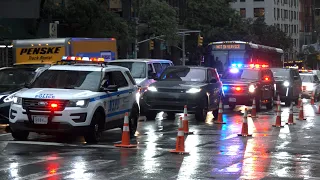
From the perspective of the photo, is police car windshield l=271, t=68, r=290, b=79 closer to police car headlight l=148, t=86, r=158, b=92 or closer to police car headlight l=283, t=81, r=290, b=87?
police car headlight l=283, t=81, r=290, b=87

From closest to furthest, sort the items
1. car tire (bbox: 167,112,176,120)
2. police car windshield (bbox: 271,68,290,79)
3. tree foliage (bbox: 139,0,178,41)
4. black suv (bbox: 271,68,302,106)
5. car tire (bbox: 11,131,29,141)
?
1. car tire (bbox: 11,131,29,141)
2. car tire (bbox: 167,112,176,120)
3. black suv (bbox: 271,68,302,106)
4. police car windshield (bbox: 271,68,290,79)
5. tree foliage (bbox: 139,0,178,41)

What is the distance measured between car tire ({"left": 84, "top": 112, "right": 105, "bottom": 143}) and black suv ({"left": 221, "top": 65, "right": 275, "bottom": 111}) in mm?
12707

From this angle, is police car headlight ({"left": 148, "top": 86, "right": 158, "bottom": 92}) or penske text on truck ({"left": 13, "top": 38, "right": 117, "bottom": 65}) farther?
penske text on truck ({"left": 13, "top": 38, "right": 117, "bottom": 65})

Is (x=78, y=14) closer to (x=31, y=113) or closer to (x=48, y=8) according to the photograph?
(x=48, y=8)

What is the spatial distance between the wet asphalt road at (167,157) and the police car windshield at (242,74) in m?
10.1

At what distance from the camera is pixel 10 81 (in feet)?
61.0

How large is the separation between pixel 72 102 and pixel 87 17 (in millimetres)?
28827

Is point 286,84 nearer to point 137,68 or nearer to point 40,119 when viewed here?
point 137,68

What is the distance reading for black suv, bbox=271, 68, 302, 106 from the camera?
105 feet

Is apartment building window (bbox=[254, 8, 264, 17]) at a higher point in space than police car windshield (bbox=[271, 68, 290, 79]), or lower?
higher

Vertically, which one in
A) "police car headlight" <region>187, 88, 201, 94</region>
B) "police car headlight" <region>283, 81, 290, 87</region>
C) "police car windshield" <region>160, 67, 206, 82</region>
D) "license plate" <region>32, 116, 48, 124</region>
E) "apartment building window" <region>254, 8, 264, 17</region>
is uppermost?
"apartment building window" <region>254, 8, 264, 17</region>

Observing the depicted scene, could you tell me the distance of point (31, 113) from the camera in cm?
1398

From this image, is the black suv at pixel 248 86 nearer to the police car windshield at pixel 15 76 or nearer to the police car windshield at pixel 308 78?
the police car windshield at pixel 308 78

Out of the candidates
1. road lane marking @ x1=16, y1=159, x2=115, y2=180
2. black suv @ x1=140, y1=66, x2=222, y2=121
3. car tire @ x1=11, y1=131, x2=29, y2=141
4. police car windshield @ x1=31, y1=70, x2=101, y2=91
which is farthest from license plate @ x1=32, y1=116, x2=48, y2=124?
black suv @ x1=140, y1=66, x2=222, y2=121
